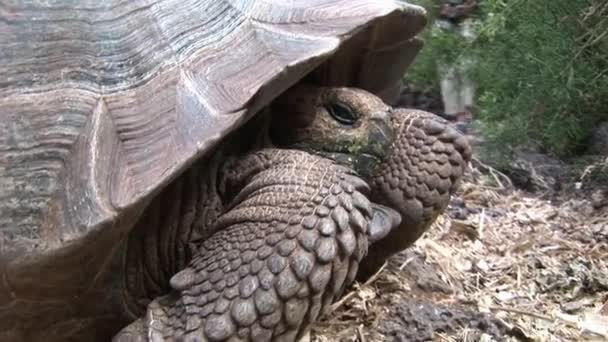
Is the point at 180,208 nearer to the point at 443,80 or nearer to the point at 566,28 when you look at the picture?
the point at 566,28

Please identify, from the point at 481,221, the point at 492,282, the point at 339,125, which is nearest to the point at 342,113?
the point at 339,125

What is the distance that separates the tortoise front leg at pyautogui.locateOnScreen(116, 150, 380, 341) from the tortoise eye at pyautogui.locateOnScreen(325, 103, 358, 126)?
0.92ft

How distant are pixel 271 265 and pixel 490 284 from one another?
4.08ft

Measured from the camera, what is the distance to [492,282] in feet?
9.11

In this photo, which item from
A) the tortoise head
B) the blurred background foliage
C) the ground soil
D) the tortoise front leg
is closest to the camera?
the tortoise front leg

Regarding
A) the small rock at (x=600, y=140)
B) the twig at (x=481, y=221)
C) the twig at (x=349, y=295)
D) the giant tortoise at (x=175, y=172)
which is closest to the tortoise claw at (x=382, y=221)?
the giant tortoise at (x=175, y=172)

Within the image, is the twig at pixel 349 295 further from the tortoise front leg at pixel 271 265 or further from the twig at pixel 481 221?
the twig at pixel 481 221

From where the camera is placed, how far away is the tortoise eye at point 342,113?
7.08 feet

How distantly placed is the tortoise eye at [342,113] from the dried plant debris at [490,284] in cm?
51

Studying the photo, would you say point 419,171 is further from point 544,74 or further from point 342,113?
point 544,74

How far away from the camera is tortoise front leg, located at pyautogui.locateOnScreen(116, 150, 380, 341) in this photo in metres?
1.70

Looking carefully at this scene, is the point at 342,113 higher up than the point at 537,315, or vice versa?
the point at 342,113

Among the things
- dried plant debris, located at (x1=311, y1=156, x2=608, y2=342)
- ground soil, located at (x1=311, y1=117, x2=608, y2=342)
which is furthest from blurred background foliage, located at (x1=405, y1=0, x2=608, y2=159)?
dried plant debris, located at (x1=311, y1=156, x2=608, y2=342)

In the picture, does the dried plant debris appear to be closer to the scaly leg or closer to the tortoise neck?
the scaly leg
